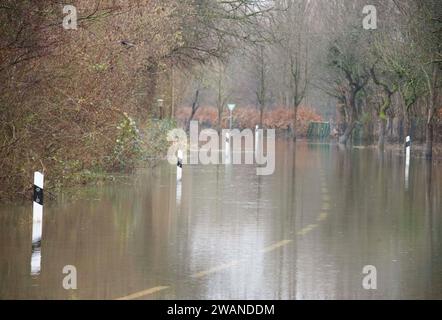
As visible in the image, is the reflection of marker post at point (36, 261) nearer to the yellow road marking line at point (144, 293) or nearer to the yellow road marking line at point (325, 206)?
the yellow road marking line at point (144, 293)

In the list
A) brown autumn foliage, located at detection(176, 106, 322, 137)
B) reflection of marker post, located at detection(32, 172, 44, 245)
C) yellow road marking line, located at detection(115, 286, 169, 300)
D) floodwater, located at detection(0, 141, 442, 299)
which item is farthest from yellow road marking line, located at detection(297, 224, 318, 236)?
brown autumn foliage, located at detection(176, 106, 322, 137)

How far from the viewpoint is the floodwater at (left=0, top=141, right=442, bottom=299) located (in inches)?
414

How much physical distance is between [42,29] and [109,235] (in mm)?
3999

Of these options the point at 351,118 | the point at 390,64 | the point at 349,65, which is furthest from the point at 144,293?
the point at 351,118

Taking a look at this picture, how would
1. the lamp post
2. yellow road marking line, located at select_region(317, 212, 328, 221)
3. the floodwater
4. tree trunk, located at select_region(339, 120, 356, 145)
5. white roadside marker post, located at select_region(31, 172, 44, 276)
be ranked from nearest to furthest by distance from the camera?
the floodwater
white roadside marker post, located at select_region(31, 172, 44, 276)
yellow road marking line, located at select_region(317, 212, 328, 221)
the lamp post
tree trunk, located at select_region(339, 120, 356, 145)

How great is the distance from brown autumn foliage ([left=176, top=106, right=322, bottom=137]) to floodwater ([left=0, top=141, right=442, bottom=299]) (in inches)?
2392

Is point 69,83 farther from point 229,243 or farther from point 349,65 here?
point 349,65

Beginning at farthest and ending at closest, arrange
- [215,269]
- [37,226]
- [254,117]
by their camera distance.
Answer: [254,117] → [37,226] → [215,269]

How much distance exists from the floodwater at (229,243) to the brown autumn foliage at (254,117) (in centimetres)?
6075

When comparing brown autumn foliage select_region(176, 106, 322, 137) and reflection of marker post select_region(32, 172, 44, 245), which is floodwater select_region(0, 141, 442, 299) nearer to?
reflection of marker post select_region(32, 172, 44, 245)

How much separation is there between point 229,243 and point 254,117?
81.6 meters

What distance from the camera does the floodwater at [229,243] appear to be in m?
10.5

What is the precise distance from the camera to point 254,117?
95.6 metres

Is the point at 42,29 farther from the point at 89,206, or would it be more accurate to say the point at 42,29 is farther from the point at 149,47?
the point at 149,47
